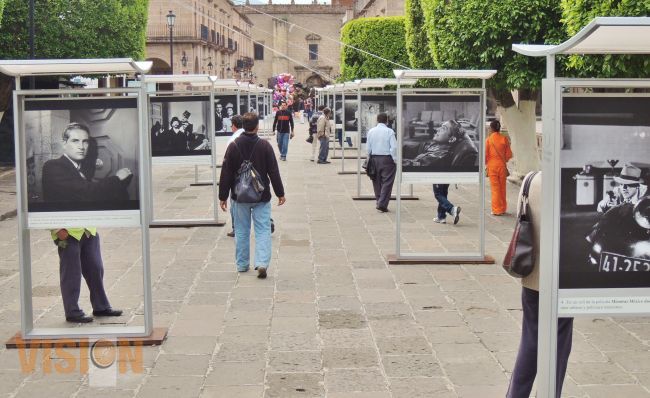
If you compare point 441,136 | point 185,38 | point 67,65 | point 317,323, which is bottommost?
point 317,323

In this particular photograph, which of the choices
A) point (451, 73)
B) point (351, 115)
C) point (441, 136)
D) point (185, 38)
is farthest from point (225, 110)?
point (185, 38)

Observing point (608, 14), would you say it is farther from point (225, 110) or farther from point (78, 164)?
point (225, 110)

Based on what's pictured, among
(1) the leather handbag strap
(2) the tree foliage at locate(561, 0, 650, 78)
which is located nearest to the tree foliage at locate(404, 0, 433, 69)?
(2) the tree foliage at locate(561, 0, 650, 78)

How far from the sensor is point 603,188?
179 inches

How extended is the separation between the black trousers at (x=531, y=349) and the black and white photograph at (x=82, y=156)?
327cm

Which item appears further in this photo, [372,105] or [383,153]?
[372,105]

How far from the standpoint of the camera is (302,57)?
109375mm

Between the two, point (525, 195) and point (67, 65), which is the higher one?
point (67, 65)

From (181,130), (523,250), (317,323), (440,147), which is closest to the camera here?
(523,250)

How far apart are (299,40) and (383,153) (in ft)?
315

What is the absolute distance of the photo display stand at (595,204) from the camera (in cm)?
453

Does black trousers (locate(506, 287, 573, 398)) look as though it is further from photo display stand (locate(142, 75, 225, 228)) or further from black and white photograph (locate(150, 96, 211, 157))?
black and white photograph (locate(150, 96, 211, 157))

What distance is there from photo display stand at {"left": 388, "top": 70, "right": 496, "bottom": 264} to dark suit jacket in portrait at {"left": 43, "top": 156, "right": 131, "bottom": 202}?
14.3 ft

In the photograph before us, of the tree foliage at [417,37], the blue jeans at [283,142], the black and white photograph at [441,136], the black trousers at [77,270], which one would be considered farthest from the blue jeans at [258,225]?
the blue jeans at [283,142]
